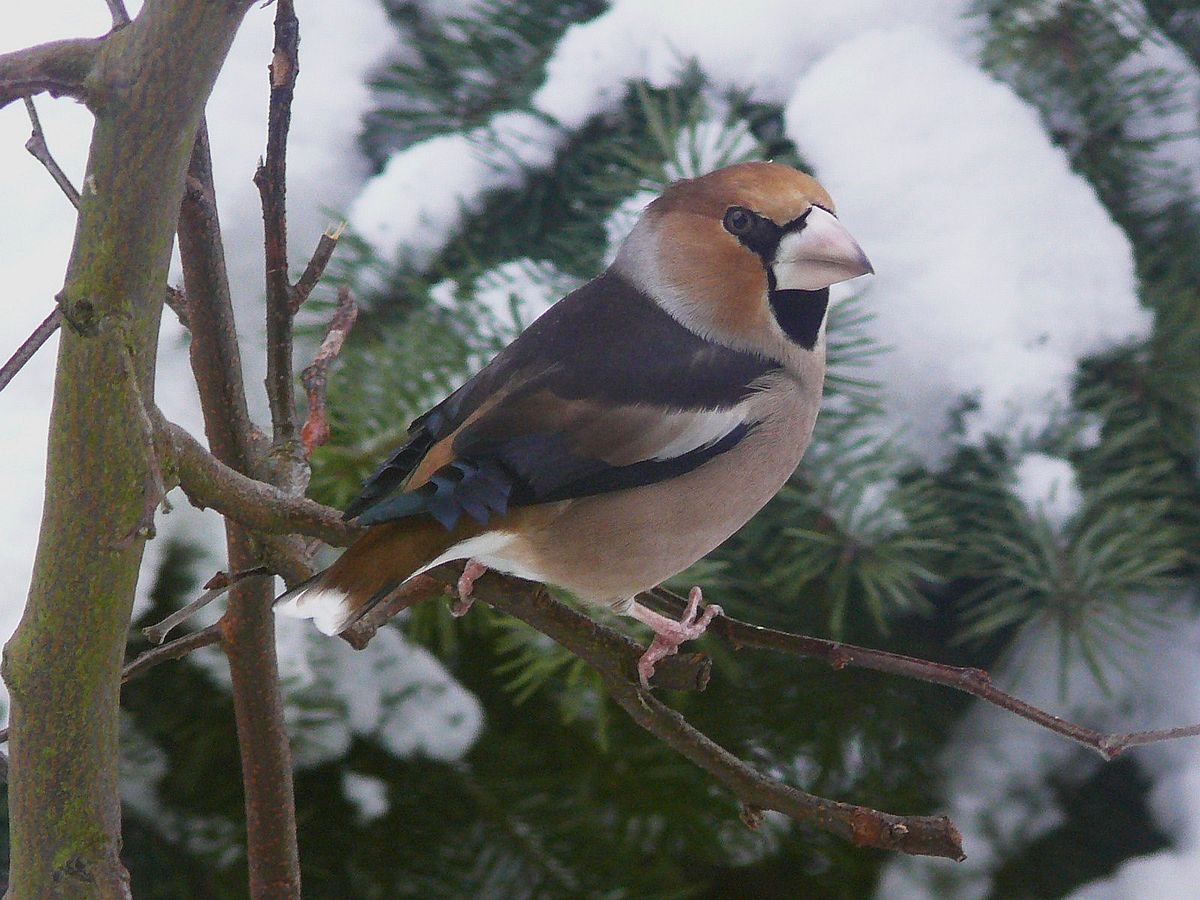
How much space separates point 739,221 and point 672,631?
0.22m

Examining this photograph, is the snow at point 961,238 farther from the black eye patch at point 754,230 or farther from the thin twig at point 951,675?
the thin twig at point 951,675

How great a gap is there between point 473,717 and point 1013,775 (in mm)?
359

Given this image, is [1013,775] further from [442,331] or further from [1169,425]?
[442,331]

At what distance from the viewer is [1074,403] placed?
797mm

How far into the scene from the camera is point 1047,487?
758mm

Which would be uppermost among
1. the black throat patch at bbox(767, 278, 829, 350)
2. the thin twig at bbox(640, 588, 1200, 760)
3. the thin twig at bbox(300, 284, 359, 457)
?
the thin twig at bbox(300, 284, 359, 457)

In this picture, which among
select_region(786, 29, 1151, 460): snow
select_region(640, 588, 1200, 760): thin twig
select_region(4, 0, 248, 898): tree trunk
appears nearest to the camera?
select_region(4, 0, 248, 898): tree trunk

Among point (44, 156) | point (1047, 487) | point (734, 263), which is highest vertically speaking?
point (44, 156)

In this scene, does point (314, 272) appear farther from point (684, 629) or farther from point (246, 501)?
point (684, 629)

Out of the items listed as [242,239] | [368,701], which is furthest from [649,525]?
[242,239]

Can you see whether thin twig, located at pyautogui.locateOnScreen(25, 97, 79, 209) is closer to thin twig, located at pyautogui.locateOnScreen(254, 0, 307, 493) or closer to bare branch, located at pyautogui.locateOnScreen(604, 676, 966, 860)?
thin twig, located at pyautogui.locateOnScreen(254, 0, 307, 493)

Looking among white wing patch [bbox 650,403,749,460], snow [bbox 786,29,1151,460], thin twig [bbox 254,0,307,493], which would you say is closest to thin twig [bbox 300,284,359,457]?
thin twig [bbox 254,0,307,493]

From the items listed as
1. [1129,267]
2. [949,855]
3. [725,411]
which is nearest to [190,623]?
[725,411]

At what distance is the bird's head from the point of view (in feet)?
2.10
